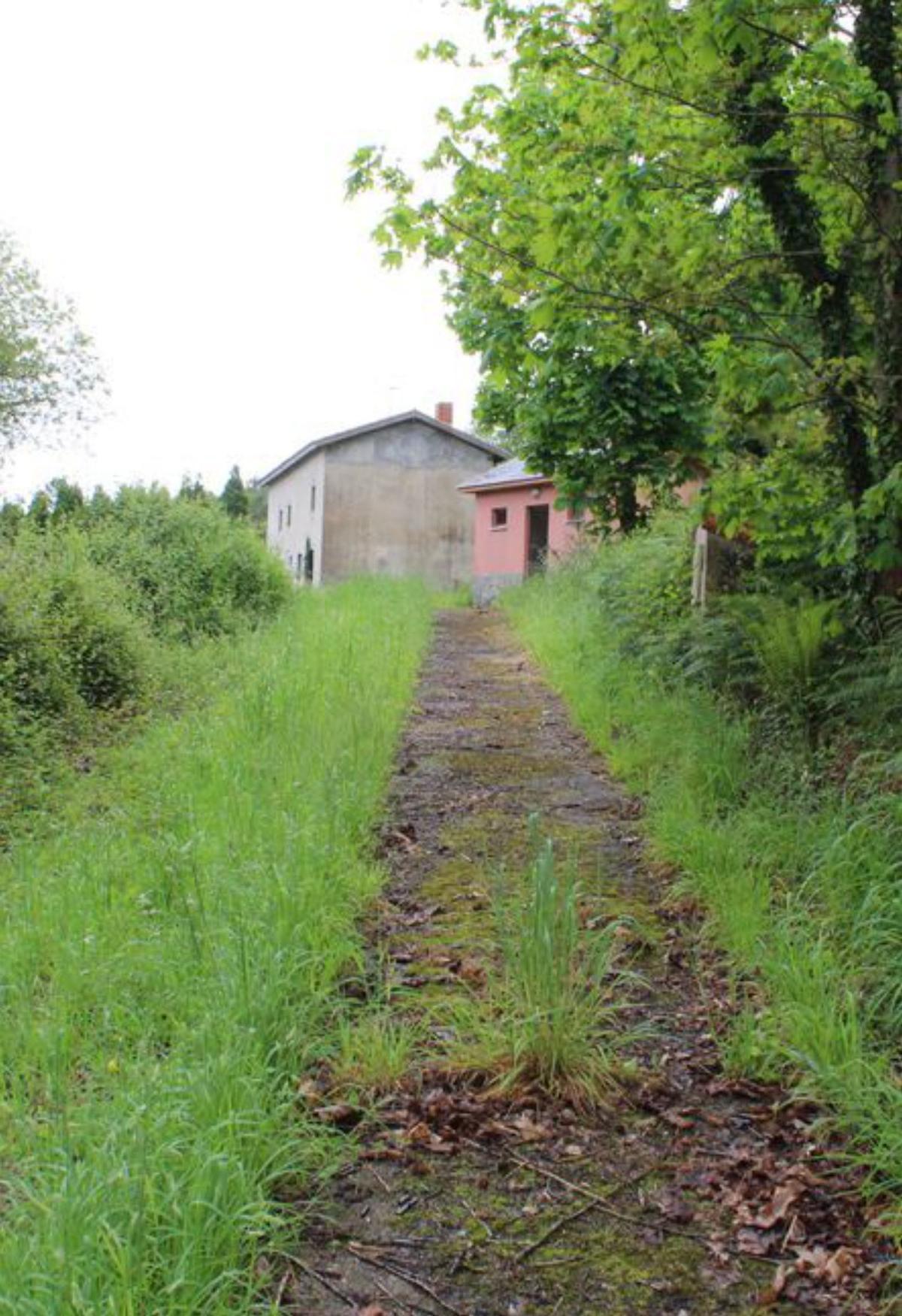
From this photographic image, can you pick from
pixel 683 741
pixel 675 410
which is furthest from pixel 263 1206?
pixel 675 410

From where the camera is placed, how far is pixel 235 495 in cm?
7444

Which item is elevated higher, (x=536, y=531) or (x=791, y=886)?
(x=536, y=531)

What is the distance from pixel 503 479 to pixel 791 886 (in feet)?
91.1

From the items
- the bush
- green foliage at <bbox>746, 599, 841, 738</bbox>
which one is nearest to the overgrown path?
green foliage at <bbox>746, 599, 841, 738</bbox>

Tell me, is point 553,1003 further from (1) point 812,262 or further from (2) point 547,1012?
(1) point 812,262

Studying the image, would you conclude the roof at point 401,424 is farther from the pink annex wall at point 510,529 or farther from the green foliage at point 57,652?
the green foliage at point 57,652

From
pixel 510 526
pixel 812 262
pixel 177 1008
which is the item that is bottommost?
pixel 177 1008

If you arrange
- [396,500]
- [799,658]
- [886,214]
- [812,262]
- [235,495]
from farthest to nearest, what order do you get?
[235,495], [396,500], [812,262], [799,658], [886,214]

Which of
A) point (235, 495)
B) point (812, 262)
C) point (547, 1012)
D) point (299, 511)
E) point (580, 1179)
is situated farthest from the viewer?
point (235, 495)

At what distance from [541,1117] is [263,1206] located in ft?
3.20

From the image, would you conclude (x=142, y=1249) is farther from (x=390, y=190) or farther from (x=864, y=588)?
(x=390, y=190)

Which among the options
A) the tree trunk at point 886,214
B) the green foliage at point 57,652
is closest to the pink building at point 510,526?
the green foliage at point 57,652

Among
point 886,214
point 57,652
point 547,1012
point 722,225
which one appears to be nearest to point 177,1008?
point 547,1012

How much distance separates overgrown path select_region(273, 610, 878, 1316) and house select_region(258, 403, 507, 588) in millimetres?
33194
